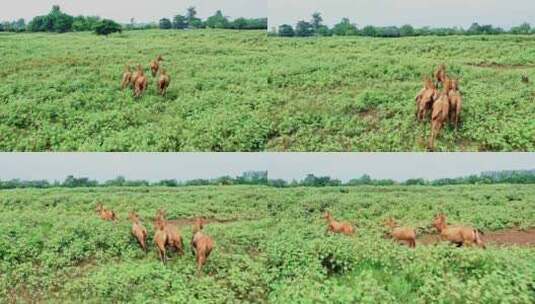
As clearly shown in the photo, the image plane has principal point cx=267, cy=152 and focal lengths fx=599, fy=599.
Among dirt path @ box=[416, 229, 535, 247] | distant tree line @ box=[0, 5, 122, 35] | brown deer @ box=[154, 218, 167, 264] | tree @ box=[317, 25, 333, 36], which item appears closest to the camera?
brown deer @ box=[154, 218, 167, 264]

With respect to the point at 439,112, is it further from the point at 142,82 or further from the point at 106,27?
the point at 106,27

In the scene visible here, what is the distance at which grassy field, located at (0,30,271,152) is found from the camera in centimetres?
939

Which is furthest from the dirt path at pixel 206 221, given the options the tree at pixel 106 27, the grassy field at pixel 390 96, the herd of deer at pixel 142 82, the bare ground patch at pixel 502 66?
the tree at pixel 106 27

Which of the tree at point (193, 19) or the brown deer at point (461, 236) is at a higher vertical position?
the tree at point (193, 19)

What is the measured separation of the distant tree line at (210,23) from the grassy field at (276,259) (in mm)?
4763

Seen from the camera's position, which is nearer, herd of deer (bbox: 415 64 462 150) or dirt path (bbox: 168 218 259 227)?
herd of deer (bbox: 415 64 462 150)

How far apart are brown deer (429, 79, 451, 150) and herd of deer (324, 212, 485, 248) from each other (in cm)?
119

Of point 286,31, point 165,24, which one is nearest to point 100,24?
point 165,24

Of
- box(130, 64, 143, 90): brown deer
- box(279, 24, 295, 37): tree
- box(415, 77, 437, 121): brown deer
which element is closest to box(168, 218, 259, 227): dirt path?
box(130, 64, 143, 90): brown deer

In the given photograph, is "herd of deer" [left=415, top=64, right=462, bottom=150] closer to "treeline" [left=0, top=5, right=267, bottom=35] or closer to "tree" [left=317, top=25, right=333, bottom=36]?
"tree" [left=317, top=25, right=333, bottom=36]

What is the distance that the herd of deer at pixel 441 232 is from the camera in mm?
8117

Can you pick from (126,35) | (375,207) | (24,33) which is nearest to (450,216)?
(375,207)

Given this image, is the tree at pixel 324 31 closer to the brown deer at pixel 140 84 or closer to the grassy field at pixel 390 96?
the grassy field at pixel 390 96

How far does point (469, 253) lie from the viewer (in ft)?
23.8
